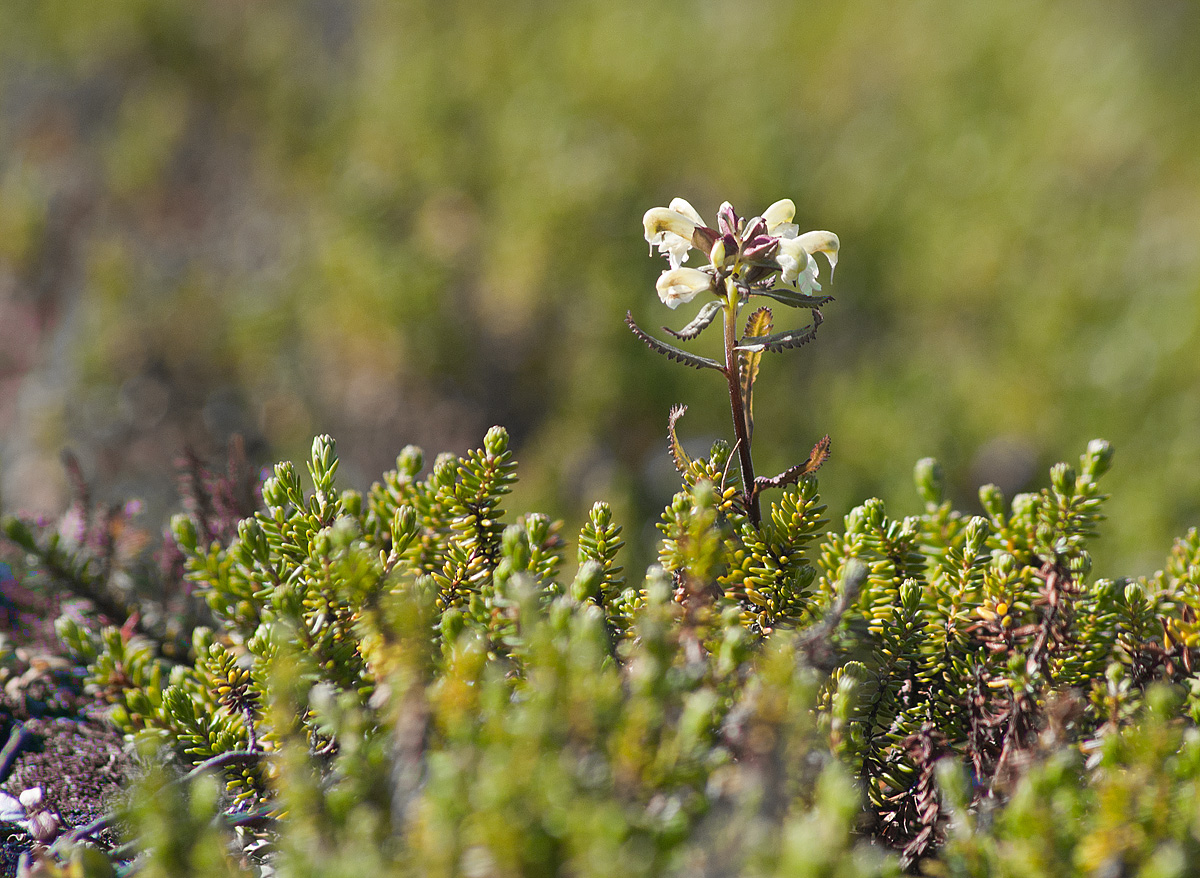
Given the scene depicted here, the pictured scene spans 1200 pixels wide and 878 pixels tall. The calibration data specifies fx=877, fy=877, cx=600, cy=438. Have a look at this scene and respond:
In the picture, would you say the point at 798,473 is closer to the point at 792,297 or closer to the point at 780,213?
the point at 792,297

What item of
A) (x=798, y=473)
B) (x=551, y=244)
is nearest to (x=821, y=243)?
(x=798, y=473)

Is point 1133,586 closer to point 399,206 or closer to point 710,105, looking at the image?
point 399,206

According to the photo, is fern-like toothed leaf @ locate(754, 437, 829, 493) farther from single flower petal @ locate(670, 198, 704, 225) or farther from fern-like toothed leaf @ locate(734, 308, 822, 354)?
single flower petal @ locate(670, 198, 704, 225)

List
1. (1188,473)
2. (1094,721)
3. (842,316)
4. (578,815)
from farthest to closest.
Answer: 1. (842,316)
2. (1188,473)
3. (1094,721)
4. (578,815)

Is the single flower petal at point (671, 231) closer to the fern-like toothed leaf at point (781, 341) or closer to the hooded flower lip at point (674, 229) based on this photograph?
the hooded flower lip at point (674, 229)

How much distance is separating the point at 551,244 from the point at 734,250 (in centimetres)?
267

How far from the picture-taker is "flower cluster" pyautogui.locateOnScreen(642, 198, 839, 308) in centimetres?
104

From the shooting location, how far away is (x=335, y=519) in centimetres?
109

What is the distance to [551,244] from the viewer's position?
143 inches

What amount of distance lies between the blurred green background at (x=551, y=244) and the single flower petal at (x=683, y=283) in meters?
2.02

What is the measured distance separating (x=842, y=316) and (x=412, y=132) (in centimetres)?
221

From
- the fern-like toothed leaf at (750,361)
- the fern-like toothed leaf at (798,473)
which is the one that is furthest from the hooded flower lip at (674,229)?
the fern-like toothed leaf at (798,473)

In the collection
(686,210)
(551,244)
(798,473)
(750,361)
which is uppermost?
(551,244)

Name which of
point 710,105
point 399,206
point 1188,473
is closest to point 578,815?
point 399,206
